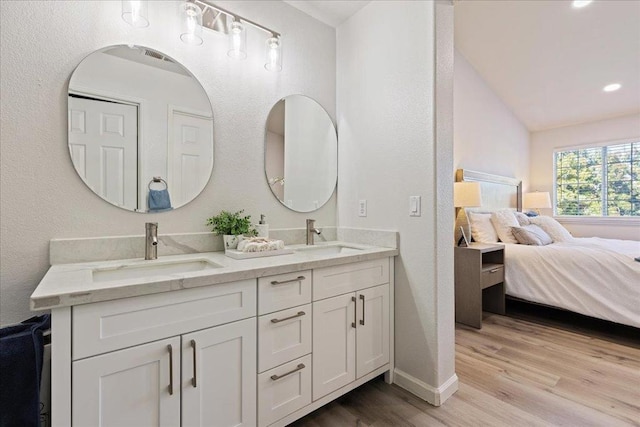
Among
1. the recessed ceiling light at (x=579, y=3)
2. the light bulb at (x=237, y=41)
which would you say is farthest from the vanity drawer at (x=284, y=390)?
the recessed ceiling light at (x=579, y=3)

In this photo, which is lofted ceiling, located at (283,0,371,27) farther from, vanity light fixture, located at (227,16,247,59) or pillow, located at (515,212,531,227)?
pillow, located at (515,212,531,227)

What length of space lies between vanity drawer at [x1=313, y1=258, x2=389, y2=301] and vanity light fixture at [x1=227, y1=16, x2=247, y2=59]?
140 cm

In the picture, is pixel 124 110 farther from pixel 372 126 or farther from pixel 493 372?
pixel 493 372

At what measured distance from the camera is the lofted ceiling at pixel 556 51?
3.02m

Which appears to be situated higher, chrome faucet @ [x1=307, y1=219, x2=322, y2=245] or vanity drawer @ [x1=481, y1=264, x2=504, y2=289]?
chrome faucet @ [x1=307, y1=219, x2=322, y2=245]

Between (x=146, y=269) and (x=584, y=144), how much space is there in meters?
6.28

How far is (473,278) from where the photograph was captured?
2826 mm

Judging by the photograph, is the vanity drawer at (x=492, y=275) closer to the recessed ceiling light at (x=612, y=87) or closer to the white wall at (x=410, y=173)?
the white wall at (x=410, y=173)

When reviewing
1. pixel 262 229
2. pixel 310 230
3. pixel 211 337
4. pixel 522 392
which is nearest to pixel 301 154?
pixel 310 230

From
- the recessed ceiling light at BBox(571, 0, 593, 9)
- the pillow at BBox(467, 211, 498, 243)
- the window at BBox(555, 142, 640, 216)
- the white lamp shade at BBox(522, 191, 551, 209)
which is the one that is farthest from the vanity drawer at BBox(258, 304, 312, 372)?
the window at BBox(555, 142, 640, 216)

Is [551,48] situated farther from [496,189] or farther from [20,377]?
[20,377]

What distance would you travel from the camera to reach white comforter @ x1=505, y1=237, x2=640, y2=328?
2515 millimetres

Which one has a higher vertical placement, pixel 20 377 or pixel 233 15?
pixel 233 15

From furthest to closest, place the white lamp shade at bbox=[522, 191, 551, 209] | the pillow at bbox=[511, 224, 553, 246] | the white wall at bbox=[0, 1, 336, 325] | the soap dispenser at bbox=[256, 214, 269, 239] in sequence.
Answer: the white lamp shade at bbox=[522, 191, 551, 209], the pillow at bbox=[511, 224, 553, 246], the soap dispenser at bbox=[256, 214, 269, 239], the white wall at bbox=[0, 1, 336, 325]
